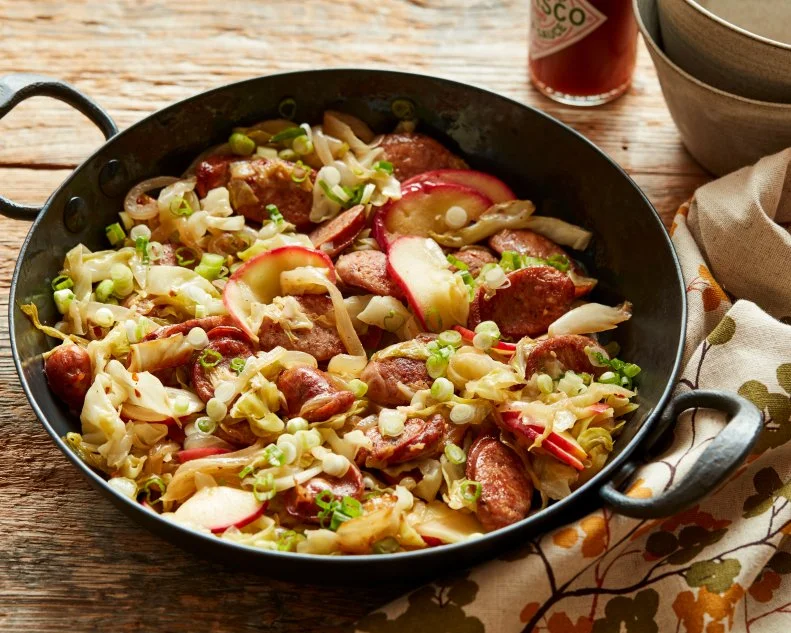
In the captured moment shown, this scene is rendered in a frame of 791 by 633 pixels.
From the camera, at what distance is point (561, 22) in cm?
382

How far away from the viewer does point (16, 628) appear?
9.12ft

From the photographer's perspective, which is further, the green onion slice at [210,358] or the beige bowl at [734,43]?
the beige bowl at [734,43]

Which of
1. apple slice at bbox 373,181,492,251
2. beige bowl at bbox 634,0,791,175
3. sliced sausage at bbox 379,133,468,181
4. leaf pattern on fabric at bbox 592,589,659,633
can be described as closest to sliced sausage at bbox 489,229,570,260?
apple slice at bbox 373,181,492,251

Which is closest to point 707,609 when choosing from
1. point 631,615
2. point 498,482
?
point 631,615

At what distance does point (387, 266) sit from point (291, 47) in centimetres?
162

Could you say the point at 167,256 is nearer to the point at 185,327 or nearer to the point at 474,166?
the point at 185,327

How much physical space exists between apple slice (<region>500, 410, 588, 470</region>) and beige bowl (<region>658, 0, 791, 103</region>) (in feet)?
4.98

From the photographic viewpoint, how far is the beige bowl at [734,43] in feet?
10.5

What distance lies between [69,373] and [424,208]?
4.51 feet

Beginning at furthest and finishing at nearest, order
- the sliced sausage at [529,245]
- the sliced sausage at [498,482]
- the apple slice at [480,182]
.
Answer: the apple slice at [480,182], the sliced sausage at [529,245], the sliced sausage at [498,482]

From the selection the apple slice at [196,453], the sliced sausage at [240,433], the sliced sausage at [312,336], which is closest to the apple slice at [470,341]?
the sliced sausage at [312,336]

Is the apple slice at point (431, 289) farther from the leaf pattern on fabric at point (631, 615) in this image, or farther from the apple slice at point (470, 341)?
the leaf pattern on fabric at point (631, 615)

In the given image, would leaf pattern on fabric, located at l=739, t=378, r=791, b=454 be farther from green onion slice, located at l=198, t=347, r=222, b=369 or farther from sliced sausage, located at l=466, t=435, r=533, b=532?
green onion slice, located at l=198, t=347, r=222, b=369

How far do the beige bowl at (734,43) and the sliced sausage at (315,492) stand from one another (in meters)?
1.94
